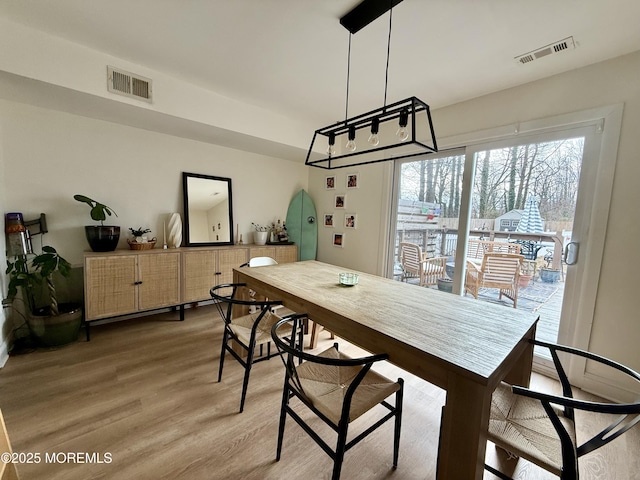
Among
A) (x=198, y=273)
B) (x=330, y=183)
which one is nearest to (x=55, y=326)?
(x=198, y=273)

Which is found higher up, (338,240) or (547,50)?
(547,50)

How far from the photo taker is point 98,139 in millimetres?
2787

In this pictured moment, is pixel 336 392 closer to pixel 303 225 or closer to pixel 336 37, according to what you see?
pixel 336 37

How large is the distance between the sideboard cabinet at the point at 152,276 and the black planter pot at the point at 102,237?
0.34ft

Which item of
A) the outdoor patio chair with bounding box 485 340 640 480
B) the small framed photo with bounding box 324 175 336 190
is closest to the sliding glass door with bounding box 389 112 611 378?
the outdoor patio chair with bounding box 485 340 640 480

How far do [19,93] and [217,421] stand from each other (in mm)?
3038

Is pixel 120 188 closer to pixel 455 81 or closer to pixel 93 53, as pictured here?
pixel 93 53

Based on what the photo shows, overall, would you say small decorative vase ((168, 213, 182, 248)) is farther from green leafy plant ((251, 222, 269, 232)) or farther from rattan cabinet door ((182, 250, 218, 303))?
green leafy plant ((251, 222, 269, 232))

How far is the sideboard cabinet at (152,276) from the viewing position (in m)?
2.54

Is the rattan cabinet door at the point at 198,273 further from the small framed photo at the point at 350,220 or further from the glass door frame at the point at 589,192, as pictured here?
the glass door frame at the point at 589,192

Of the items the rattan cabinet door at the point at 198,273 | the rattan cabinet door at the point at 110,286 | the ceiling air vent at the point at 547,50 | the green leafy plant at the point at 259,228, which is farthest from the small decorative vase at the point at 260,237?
the ceiling air vent at the point at 547,50

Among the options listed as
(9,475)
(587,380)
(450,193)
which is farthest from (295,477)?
(450,193)

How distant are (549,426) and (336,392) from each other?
923mm

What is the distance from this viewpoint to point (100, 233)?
262 centimetres
